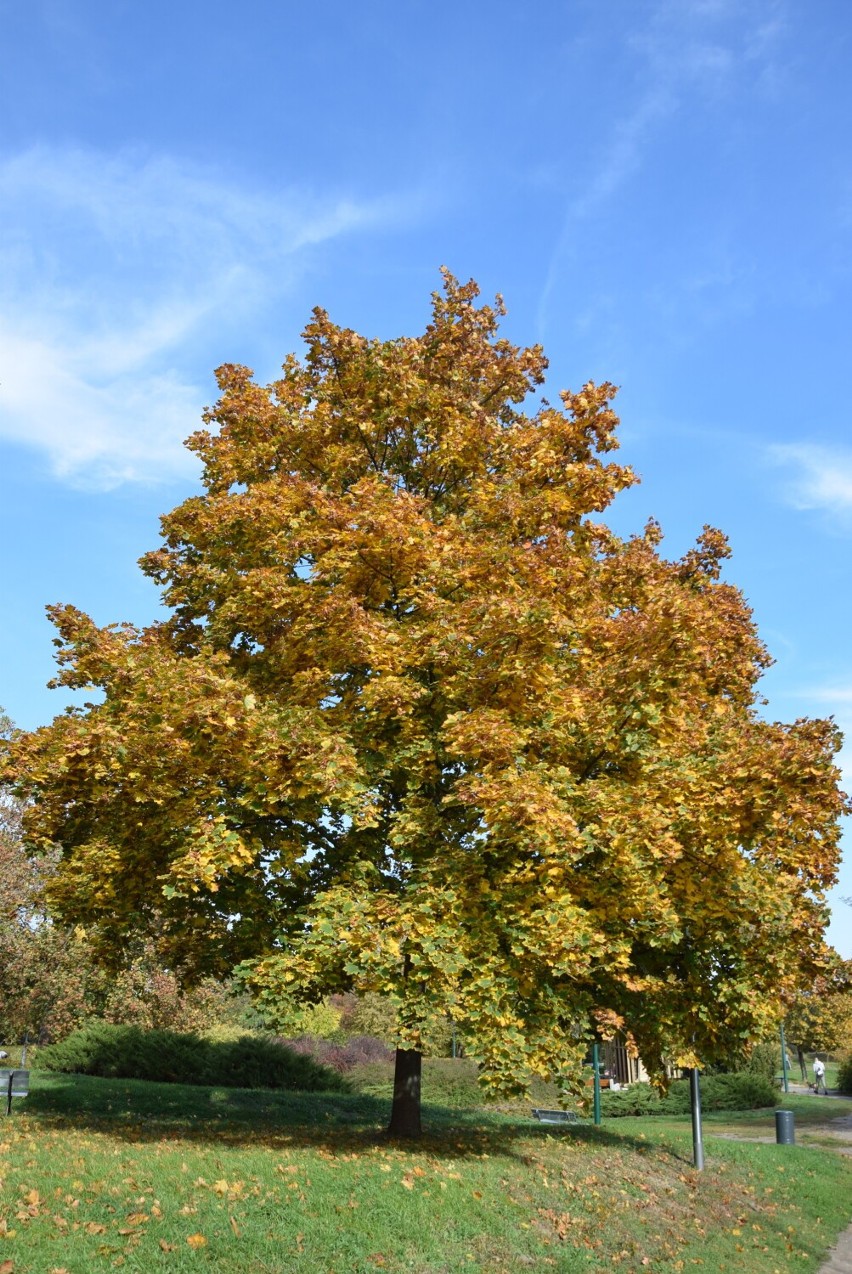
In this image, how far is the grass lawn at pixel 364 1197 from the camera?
7.66 meters

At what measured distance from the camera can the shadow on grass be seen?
12258mm

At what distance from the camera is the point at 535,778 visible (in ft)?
31.6

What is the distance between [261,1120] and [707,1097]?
1967 cm

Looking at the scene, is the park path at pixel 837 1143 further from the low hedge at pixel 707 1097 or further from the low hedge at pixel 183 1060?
the low hedge at pixel 183 1060

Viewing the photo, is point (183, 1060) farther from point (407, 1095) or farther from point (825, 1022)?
point (825, 1022)

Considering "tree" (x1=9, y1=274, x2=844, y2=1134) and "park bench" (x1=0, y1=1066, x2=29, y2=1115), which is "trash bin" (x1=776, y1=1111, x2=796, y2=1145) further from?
"park bench" (x1=0, y1=1066, x2=29, y2=1115)

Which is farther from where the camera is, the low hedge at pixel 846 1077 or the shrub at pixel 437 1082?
the low hedge at pixel 846 1077

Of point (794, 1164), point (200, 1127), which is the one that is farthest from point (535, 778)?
point (794, 1164)

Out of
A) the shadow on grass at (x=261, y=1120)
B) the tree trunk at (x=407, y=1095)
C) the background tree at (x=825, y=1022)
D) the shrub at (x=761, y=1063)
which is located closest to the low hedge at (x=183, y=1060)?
the shadow on grass at (x=261, y=1120)

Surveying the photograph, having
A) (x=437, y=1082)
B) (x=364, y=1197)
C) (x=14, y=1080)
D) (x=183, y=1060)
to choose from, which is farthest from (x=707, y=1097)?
(x=364, y=1197)

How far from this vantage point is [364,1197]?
8.96 metres

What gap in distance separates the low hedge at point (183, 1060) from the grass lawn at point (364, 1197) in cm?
529

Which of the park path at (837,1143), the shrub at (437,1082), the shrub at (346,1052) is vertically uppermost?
the shrub at (346,1052)

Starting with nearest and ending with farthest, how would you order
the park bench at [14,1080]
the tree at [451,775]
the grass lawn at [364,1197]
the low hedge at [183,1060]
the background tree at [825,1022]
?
the grass lawn at [364,1197]
the tree at [451,775]
the park bench at [14,1080]
the low hedge at [183,1060]
the background tree at [825,1022]
